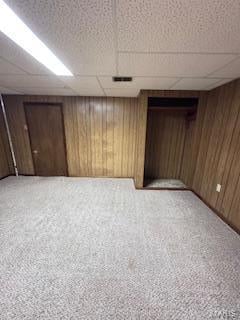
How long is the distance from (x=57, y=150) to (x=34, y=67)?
2.39m

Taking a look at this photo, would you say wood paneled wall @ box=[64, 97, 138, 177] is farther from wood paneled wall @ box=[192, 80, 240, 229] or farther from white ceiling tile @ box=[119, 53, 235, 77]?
white ceiling tile @ box=[119, 53, 235, 77]

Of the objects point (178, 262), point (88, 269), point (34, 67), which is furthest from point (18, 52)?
point (178, 262)

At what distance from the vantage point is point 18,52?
1.47m

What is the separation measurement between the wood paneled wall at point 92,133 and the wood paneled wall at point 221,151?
1.58 m

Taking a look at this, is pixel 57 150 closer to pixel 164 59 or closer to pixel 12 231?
pixel 12 231

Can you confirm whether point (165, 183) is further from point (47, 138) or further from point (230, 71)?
point (47, 138)

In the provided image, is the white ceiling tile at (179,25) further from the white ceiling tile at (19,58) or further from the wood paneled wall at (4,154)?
the wood paneled wall at (4,154)

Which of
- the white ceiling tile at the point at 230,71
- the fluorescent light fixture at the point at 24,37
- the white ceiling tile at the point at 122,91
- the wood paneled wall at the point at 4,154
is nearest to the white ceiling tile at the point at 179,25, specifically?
the white ceiling tile at the point at 230,71

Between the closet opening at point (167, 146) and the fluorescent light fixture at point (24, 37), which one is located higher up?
the fluorescent light fixture at point (24, 37)

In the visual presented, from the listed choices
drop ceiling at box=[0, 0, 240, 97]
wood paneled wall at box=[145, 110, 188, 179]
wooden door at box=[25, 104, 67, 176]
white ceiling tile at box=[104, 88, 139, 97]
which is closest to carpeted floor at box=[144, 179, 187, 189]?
wood paneled wall at box=[145, 110, 188, 179]

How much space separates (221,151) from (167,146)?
1.50 metres

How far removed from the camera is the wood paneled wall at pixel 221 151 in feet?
7.36

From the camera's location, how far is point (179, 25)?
102cm

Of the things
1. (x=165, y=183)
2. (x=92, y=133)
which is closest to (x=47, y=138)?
(x=92, y=133)
